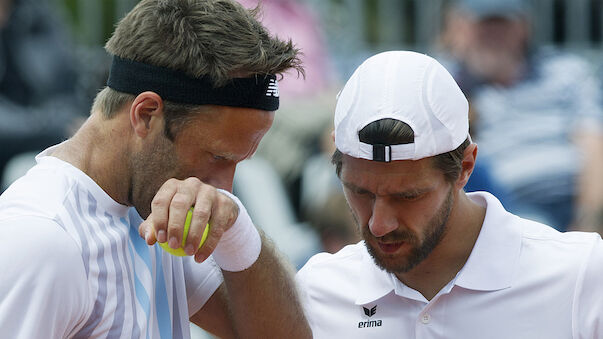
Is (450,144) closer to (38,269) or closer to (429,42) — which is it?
(38,269)

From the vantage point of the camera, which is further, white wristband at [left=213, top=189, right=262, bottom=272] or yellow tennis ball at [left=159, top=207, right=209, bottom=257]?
white wristband at [left=213, top=189, right=262, bottom=272]

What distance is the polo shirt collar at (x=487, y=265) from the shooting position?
11.0 ft

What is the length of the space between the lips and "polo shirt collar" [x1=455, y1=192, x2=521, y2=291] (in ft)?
0.72

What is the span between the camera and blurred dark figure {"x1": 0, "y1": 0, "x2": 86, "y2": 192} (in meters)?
7.75

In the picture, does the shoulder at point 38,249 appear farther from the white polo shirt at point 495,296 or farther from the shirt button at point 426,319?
the shirt button at point 426,319

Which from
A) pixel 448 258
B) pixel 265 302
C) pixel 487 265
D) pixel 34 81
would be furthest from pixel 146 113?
pixel 34 81

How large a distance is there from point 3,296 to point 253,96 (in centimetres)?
107

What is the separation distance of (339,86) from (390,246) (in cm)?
549

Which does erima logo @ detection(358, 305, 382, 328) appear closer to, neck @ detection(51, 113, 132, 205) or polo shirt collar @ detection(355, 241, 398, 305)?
polo shirt collar @ detection(355, 241, 398, 305)

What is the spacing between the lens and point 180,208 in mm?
2764

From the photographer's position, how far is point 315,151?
874 centimetres

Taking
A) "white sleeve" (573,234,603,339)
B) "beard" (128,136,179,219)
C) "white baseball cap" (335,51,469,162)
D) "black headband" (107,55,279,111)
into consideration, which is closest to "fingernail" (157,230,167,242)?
"beard" (128,136,179,219)

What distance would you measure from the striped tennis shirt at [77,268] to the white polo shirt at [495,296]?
0.56m

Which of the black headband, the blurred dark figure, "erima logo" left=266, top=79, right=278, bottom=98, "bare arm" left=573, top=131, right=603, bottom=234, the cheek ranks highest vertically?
the black headband
